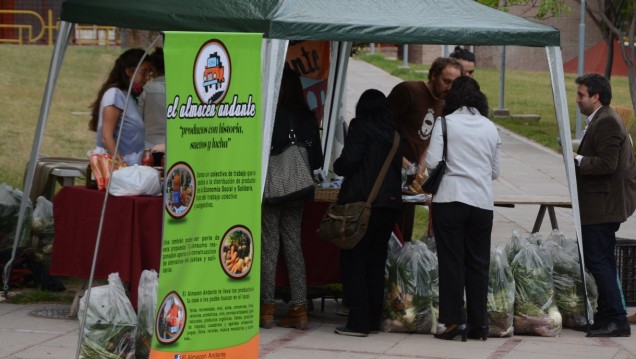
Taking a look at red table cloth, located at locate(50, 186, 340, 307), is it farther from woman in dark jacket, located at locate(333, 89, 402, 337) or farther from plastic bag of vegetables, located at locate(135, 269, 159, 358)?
plastic bag of vegetables, located at locate(135, 269, 159, 358)

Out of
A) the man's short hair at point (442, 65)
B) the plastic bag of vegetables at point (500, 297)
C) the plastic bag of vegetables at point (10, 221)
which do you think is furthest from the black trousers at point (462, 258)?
the plastic bag of vegetables at point (10, 221)

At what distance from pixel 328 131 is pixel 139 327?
416cm

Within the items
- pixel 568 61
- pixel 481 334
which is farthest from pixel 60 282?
pixel 568 61

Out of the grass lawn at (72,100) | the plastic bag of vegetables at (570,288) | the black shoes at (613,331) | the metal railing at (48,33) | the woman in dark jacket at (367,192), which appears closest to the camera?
the woman in dark jacket at (367,192)

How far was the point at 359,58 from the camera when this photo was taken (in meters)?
35.5

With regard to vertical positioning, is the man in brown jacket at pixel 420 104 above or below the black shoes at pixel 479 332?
above

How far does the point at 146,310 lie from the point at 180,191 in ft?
5.64

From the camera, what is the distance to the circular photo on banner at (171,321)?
5547 millimetres

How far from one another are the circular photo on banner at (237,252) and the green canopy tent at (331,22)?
6.25 feet

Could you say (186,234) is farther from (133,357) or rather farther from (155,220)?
(155,220)

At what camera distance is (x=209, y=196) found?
219 inches

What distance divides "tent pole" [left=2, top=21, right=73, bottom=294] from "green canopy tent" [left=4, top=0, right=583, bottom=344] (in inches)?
13.0

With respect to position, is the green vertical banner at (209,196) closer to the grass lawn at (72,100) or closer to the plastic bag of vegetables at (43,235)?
the grass lawn at (72,100)

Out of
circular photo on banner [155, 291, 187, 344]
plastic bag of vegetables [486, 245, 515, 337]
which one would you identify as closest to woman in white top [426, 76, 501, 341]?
plastic bag of vegetables [486, 245, 515, 337]
